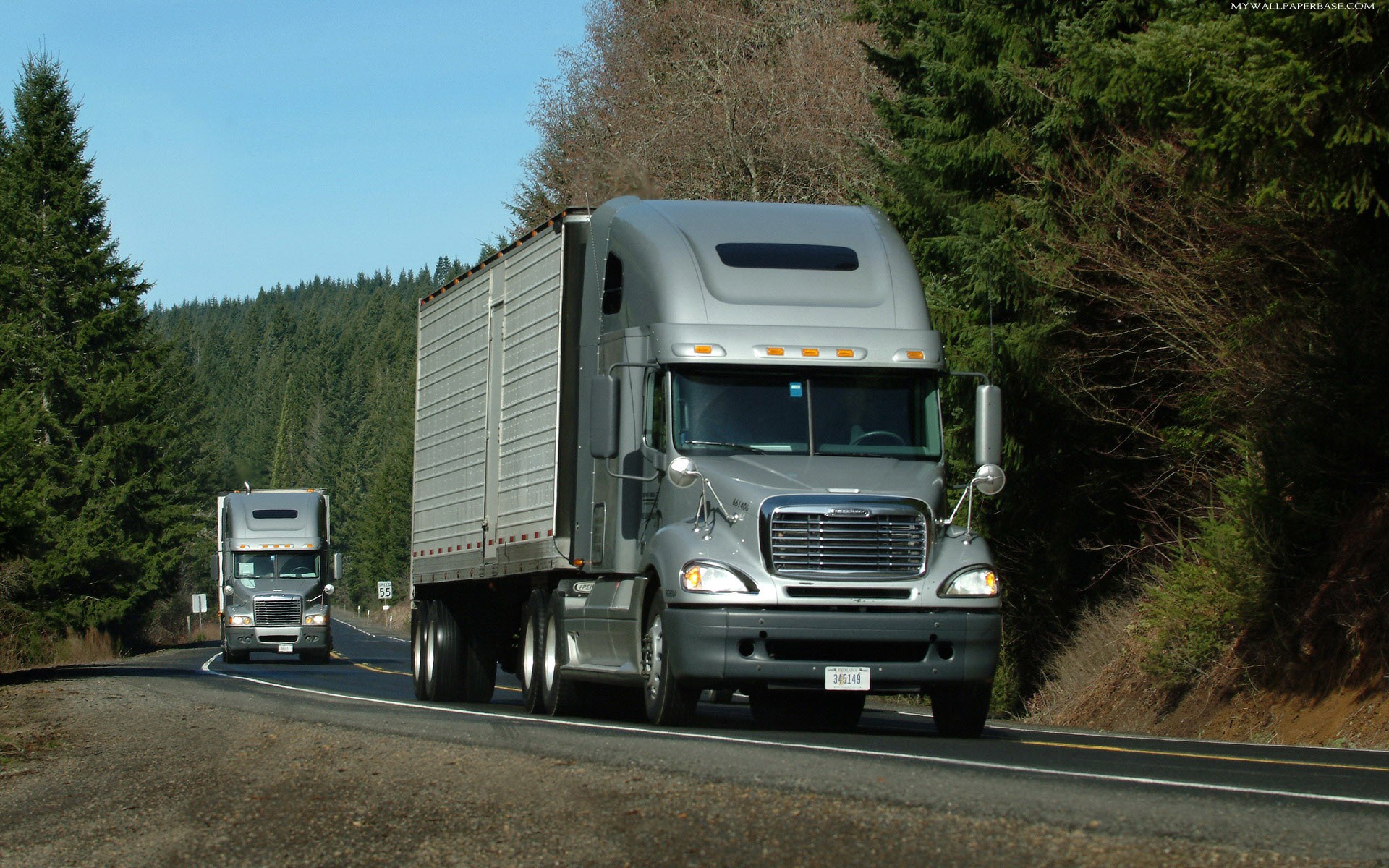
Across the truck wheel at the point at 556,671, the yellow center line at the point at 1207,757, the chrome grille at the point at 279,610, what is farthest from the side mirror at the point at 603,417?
the chrome grille at the point at 279,610

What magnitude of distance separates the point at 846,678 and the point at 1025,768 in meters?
3.07

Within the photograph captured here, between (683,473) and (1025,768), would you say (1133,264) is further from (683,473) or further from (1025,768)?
(1025,768)

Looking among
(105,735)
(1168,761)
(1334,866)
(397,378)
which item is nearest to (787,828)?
(1334,866)

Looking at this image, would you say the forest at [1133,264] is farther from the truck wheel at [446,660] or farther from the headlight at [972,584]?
the truck wheel at [446,660]

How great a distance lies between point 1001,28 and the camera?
74.8ft

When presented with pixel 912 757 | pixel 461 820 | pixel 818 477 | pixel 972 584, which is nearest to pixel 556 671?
pixel 818 477

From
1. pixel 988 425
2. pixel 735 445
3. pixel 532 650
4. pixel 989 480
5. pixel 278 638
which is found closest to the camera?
pixel 989 480

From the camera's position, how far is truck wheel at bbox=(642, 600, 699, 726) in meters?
13.2

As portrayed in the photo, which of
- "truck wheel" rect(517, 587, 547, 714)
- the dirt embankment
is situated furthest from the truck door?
the dirt embankment

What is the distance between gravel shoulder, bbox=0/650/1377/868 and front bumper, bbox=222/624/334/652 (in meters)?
31.2

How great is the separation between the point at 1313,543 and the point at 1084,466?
22.7 ft

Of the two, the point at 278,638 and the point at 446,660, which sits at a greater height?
the point at 446,660

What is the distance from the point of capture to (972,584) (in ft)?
42.7

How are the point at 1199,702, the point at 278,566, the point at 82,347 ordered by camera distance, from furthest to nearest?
the point at 82,347
the point at 278,566
the point at 1199,702
